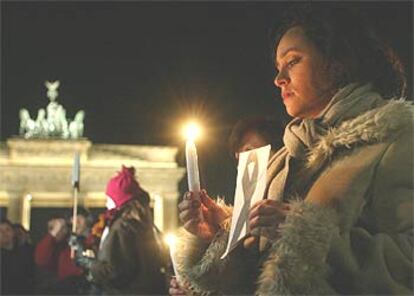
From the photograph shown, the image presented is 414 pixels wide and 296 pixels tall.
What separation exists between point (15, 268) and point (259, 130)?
5.30 m

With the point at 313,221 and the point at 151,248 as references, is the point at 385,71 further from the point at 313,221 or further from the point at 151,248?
the point at 151,248

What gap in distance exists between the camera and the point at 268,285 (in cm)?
174

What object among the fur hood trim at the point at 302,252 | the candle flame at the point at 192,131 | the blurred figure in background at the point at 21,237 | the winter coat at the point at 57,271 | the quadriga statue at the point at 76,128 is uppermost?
the quadriga statue at the point at 76,128

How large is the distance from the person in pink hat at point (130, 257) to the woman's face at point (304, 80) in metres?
3.68

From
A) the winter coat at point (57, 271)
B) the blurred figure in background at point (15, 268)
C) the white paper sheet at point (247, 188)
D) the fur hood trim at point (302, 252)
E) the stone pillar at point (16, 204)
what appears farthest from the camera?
the stone pillar at point (16, 204)

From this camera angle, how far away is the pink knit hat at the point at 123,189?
6.05m

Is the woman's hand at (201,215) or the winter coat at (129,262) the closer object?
the woman's hand at (201,215)

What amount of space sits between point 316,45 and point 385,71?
210mm

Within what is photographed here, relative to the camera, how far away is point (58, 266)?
8.84 metres

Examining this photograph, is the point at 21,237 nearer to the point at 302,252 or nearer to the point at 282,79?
the point at 282,79

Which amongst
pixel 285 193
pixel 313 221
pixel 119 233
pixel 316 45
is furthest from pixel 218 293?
pixel 119 233

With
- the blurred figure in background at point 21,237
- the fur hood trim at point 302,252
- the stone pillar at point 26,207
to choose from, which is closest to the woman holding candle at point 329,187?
the fur hood trim at point 302,252

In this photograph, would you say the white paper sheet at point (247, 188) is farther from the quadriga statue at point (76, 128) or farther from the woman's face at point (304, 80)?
the quadriga statue at point (76, 128)

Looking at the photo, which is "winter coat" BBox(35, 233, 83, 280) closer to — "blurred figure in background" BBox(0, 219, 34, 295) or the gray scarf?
"blurred figure in background" BBox(0, 219, 34, 295)
